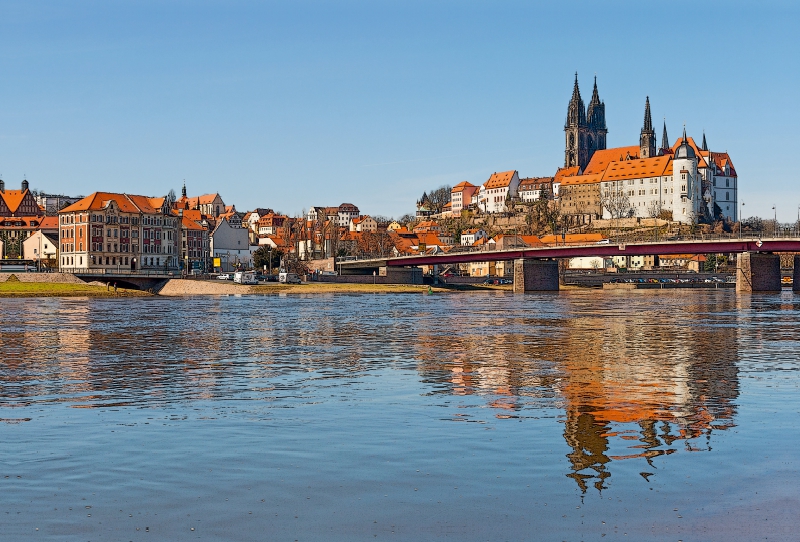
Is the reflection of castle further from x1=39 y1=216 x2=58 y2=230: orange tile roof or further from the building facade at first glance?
x1=39 y1=216 x2=58 y2=230: orange tile roof

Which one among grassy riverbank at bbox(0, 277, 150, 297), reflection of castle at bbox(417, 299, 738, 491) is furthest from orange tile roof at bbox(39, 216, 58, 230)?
reflection of castle at bbox(417, 299, 738, 491)

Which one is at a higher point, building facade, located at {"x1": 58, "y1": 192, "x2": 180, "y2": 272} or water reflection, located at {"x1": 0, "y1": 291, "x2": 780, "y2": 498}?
building facade, located at {"x1": 58, "y1": 192, "x2": 180, "y2": 272}

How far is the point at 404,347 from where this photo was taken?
44.4 m

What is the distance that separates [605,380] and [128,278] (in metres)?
119

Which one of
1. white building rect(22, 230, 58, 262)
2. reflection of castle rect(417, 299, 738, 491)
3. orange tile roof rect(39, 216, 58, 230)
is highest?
orange tile roof rect(39, 216, 58, 230)

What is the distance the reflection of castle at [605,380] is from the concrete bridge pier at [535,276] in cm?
10194

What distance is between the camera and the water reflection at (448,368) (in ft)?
72.8

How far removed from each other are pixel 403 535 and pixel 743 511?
5.01m

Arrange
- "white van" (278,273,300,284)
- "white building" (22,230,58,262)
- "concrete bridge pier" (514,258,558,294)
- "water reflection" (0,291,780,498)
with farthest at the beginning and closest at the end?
1. "white building" (22,230,58,262)
2. "concrete bridge pier" (514,258,558,294)
3. "white van" (278,273,300,284)
4. "water reflection" (0,291,780,498)

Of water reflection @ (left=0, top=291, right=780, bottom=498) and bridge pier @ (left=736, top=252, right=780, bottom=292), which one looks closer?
water reflection @ (left=0, top=291, right=780, bottom=498)

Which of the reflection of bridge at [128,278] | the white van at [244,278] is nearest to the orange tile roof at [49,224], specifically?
the reflection of bridge at [128,278]

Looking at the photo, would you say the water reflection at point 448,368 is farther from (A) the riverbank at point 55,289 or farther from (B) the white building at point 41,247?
(B) the white building at point 41,247

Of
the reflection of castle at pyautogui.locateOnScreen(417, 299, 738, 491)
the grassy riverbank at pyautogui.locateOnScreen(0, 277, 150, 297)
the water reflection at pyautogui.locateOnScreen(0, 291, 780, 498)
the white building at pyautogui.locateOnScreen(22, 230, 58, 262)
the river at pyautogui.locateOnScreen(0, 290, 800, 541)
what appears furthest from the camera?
the white building at pyautogui.locateOnScreen(22, 230, 58, 262)

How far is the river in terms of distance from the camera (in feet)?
45.0
